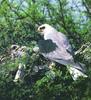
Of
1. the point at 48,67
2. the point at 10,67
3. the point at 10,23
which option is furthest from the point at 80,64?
the point at 10,23

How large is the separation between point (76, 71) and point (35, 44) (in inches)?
42.7

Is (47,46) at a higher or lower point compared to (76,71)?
higher

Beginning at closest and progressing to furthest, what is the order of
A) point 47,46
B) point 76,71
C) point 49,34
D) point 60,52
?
1. point 76,71
2. point 60,52
3. point 47,46
4. point 49,34

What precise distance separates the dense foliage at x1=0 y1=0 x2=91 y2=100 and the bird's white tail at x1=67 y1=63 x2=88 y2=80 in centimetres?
8

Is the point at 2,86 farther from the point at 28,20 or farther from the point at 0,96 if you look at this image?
the point at 28,20

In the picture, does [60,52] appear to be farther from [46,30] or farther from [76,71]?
[46,30]

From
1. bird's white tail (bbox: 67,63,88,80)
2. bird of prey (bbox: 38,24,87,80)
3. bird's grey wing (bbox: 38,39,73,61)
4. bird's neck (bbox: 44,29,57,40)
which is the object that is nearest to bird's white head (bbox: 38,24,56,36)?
bird's neck (bbox: 44,29,57,40)

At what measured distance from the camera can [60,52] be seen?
20.6 feet

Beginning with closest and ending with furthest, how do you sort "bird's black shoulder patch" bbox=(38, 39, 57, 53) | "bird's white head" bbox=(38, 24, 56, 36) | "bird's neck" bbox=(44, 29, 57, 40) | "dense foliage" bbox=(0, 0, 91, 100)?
"dense foliage" bbox=(0, 0, 91, 100), "bird's black shoulder patch" bbox=(38, 39, 57, 53), "bird's neck" bbox=(44, 29, 57, 40), "bird's white head" bbox=(38, 24, 56, 36)

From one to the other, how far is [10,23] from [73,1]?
3.75ft

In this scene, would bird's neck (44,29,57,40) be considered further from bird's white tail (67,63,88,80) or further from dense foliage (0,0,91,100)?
bird's white tail (67,63,88,80)

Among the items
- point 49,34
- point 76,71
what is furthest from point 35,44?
point 76,71

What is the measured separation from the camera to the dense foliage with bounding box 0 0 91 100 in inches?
228

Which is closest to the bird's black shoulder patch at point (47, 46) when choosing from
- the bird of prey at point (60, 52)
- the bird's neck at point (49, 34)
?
the bird of prey at point (60, 52)
